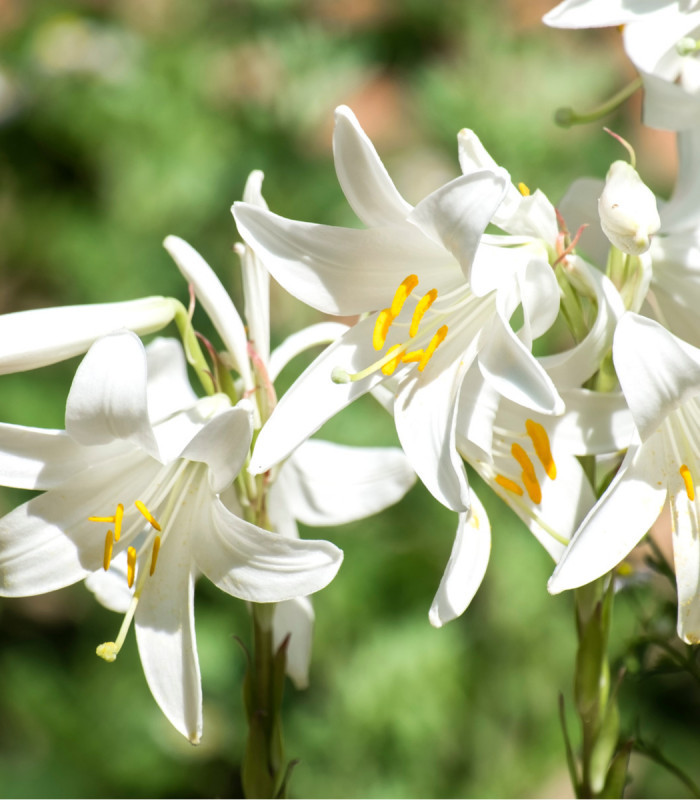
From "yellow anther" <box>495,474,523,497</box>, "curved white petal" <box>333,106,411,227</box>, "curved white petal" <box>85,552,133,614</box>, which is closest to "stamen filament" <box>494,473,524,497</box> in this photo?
"yellow anther" <box>495,474,523,497</box>

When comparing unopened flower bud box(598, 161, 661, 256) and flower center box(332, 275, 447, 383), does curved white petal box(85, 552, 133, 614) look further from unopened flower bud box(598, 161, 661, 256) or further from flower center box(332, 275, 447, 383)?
unopened flower bud box(598, 161, 661, 256)

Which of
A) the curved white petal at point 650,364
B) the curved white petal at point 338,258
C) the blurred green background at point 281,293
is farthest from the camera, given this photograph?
the blurred green background at point 281,293

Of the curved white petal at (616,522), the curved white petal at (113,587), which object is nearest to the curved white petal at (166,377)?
the curved white petal at (113,587)

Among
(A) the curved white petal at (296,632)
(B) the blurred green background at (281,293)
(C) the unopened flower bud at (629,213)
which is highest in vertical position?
(C) the unopened flower bud at (629,213)

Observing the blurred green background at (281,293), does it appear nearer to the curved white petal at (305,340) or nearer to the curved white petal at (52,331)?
the curved white petal at (305,340)

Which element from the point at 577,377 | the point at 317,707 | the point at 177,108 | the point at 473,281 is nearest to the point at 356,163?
the point at 473,281

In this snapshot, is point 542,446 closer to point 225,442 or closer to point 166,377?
point 225,442

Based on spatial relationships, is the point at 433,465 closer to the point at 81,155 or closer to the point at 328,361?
the point at 328,361
